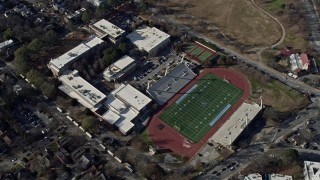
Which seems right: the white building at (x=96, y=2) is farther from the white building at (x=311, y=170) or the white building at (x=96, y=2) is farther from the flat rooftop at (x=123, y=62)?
the white building at (x=311, y=170)

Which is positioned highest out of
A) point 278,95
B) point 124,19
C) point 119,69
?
point 124,19

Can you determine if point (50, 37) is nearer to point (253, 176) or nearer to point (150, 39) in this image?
point (150, 39)

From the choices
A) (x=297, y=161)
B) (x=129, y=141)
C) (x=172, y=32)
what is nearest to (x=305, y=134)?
(x=297, y=161)

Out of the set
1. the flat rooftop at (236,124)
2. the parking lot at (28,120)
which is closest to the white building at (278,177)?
the flat rooftop at (236,124)

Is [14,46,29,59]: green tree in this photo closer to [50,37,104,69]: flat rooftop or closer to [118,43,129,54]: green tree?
[50,37,104,69]: flat rooftop

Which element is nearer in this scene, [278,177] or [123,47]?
[278,177]

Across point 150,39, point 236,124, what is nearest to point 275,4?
point 150,39

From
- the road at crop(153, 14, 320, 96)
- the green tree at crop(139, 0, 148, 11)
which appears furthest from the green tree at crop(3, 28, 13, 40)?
the road at crop(153, 14, 320, 96)
